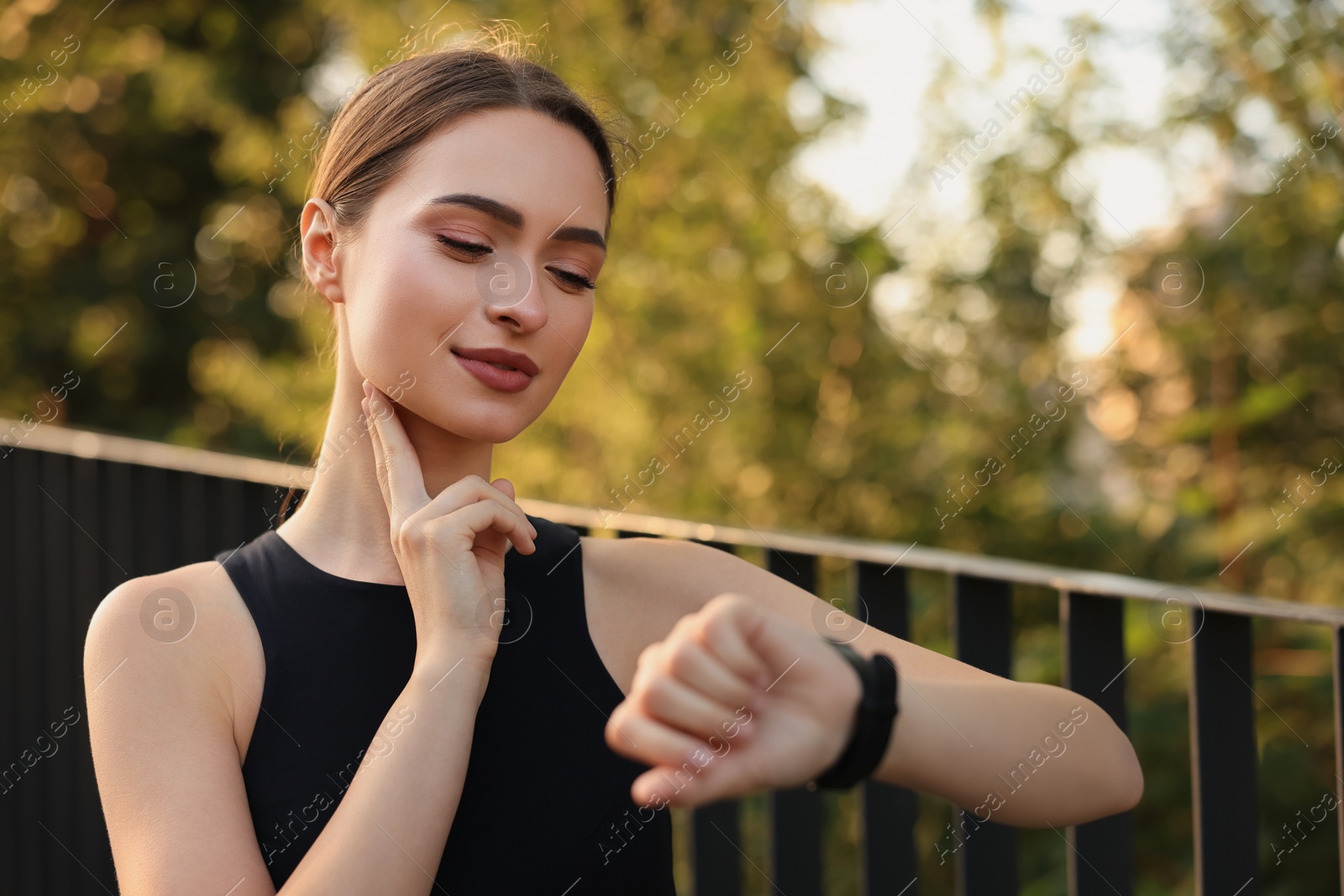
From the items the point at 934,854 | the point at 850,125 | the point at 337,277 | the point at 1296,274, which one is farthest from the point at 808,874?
the point at 850,125

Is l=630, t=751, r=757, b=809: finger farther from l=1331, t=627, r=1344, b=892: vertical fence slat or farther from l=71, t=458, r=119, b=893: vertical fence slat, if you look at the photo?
l=71, t=458, r=119, b=893: vertical fence slat

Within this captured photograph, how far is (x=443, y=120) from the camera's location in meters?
1.54

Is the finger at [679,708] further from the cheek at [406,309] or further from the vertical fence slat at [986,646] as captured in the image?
the vertical fence slat at [986,646]

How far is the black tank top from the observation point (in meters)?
1.47

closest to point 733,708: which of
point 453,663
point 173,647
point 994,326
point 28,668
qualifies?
point 453,663

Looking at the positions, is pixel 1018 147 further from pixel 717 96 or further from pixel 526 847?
pixel 526 847

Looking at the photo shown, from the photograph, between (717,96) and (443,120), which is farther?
(717,96)

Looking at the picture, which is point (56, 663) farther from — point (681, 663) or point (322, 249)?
point (681, 663)

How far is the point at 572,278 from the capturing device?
1567 mm

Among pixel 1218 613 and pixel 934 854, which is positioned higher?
pixel 1218 613

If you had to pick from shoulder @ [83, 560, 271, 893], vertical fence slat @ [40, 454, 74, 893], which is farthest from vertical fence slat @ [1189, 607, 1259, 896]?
vertical fence slat @ [40, 454, 74, 893]

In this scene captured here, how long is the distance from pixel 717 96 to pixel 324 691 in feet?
14.4

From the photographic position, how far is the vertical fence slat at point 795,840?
200cm

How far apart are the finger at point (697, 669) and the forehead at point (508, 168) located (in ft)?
2.46
